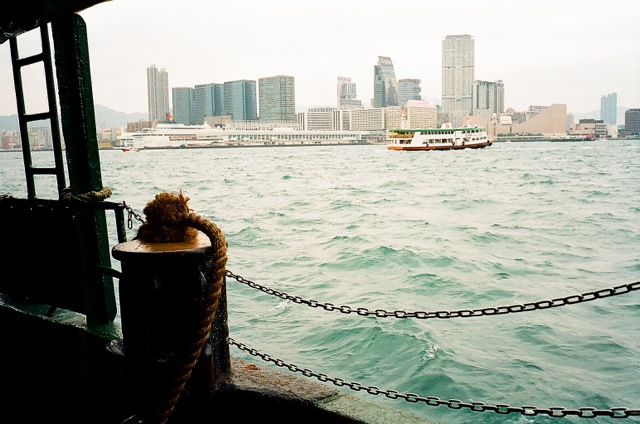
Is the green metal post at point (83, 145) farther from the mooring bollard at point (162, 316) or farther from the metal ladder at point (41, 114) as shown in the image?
the mooring bollard at point (162, 316)

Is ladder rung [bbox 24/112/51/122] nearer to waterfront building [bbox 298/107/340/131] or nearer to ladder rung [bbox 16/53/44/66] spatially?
ladder rung [bbox 16/53/44/66]

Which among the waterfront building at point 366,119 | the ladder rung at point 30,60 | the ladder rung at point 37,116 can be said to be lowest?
the ladder rung at point 37,116

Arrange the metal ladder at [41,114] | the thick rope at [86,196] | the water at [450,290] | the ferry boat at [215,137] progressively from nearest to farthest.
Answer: the thick rope at [86,196], the metal ladder at [41,114], the water at [450,290], the ferry boat at [215,137]

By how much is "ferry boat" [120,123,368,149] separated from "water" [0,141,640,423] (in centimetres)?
8797

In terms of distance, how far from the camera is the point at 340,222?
20844 millimetres

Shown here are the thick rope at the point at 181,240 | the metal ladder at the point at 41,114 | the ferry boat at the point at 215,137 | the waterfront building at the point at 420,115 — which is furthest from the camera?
the waterfront building at the point at 420,115

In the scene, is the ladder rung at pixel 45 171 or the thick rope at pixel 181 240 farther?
the ladder rung at pixel 45 171

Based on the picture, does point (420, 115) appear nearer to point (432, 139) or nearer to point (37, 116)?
point (432, 139)

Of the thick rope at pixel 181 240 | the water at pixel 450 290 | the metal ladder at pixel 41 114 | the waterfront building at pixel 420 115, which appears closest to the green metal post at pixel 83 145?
the metal ladder at pixel 41 114

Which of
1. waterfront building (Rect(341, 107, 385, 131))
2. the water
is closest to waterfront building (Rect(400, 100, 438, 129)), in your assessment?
waterfront building (Rect(341, 107, 385, 131))

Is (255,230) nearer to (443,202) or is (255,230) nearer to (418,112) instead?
(443,202)

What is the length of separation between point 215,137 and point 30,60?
382ft

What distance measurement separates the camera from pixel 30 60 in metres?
3.75

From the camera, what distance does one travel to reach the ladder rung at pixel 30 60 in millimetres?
3622
